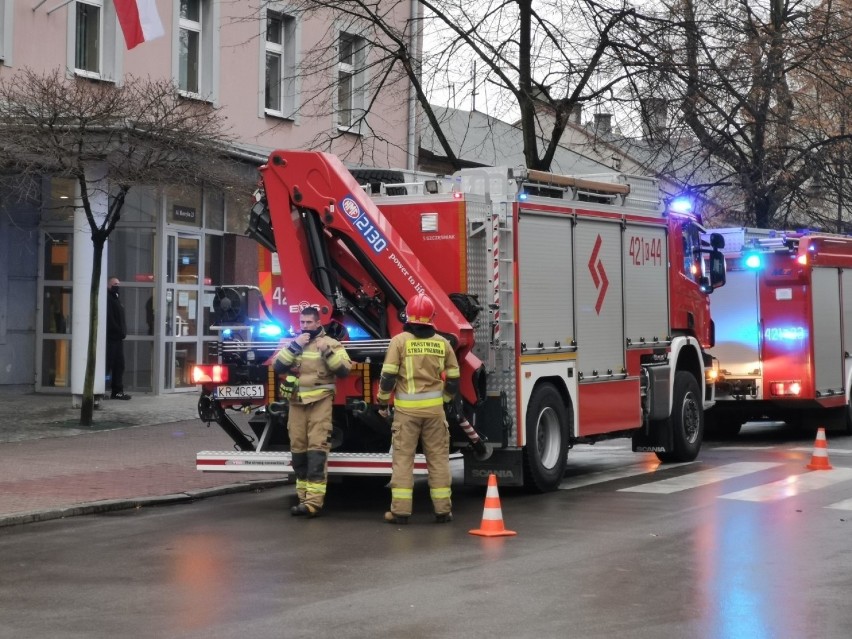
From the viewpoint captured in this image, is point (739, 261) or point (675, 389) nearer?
point (675, 389)

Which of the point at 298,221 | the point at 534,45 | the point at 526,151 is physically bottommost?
the point at 298,221

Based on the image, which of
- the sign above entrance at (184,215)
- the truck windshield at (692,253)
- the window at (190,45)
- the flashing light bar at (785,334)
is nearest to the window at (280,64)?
the window at (190,45)

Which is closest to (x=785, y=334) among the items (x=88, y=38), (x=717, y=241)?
(x=717, y=241)

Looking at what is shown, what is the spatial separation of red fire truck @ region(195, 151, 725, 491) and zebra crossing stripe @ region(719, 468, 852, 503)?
1.68 m

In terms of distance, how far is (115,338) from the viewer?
21266mm

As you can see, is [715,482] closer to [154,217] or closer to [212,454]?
[212,454]

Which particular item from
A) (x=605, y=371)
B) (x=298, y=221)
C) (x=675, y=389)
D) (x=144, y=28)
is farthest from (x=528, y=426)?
(x=144, y=28)

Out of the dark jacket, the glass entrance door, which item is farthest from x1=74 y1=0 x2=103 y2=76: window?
the dark jacket

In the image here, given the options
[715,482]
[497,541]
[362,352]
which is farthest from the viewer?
[715,482]

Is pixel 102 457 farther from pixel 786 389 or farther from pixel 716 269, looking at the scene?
pixel 786 389

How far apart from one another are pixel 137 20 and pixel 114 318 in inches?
182

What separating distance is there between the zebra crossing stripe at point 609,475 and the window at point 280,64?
12299mm

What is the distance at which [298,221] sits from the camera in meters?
11.9

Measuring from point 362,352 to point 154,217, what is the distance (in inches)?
464
